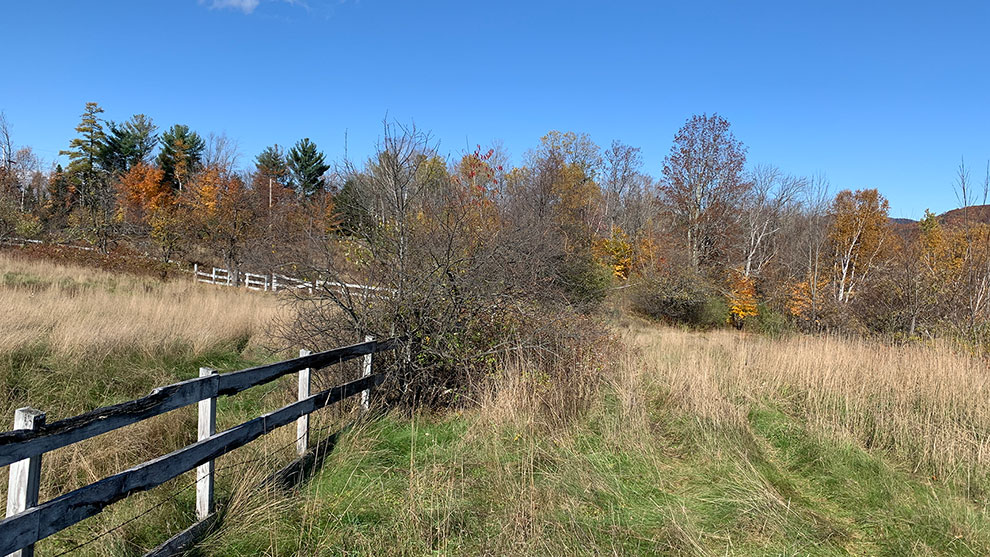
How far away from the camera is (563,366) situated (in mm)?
6746

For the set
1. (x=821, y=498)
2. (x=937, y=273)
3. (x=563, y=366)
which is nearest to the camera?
(x=821, y=498)

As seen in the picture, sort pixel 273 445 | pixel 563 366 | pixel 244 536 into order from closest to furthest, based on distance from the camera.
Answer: pixel 244 536
pixel 273 445
pixel 563 366

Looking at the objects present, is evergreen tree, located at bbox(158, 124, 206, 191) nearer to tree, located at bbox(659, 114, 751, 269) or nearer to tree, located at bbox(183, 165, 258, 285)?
tree, located at bbox(183, 165, 258, 285)

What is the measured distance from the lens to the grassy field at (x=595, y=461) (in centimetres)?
343

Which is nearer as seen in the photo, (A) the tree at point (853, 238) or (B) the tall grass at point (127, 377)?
(B) the tall grass at point (127, 377)

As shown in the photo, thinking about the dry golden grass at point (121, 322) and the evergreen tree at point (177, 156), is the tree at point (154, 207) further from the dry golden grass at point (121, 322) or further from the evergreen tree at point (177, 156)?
the dry golden grass at point (121, 322)

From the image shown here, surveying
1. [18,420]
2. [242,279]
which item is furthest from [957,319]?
[242,279]

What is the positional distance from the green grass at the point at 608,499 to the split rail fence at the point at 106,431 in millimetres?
493

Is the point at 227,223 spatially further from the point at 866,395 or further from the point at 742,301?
the point at 866,395

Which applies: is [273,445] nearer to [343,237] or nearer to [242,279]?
[343,237]

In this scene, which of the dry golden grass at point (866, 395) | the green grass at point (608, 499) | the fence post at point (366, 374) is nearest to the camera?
the green grass at point (608, 499)

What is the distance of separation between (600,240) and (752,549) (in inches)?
1182

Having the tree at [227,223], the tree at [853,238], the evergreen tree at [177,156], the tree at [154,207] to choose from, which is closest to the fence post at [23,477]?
the tree at [853,238]

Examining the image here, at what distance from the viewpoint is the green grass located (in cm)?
337
